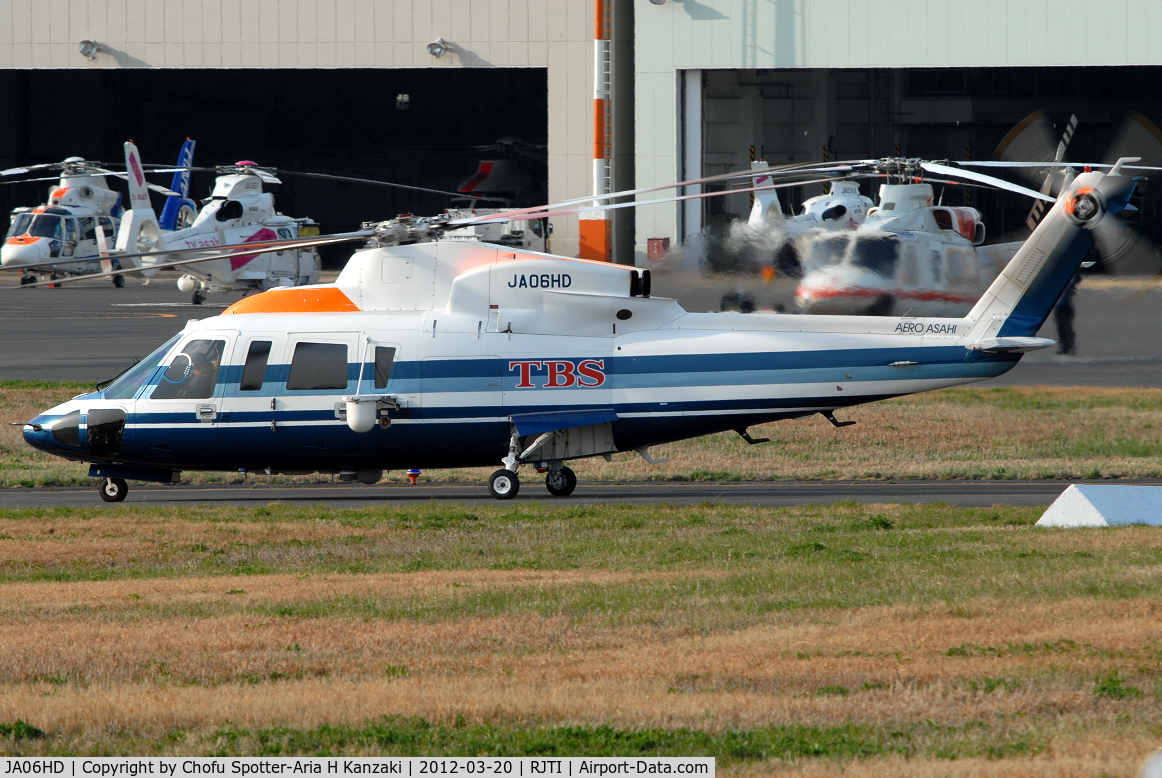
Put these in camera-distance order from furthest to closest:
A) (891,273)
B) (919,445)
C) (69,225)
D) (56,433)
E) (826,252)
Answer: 1. (69,225)
2. (891,273)
3. (826,252)
4. (919,445)
5. (56,433)

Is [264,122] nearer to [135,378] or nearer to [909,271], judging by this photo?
[909,271]

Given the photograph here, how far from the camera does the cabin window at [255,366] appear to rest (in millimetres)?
18234

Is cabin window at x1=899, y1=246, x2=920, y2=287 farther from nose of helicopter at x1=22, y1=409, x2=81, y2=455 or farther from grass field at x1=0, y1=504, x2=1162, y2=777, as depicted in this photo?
nose of helicopter at x1=22, y1=409, x2=81, y2=455

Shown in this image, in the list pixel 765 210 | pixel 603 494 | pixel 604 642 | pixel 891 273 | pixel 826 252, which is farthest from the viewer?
pixel 765 210

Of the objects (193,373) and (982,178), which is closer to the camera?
(982,178)

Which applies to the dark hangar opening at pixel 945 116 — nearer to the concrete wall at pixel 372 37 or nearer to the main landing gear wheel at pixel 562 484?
the concrete wall at pixel 372 37

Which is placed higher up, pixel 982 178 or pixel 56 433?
pixel 982 178

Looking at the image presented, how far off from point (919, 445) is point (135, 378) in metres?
13.7

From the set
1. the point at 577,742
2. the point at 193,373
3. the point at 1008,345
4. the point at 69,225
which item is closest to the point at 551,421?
the point at 193,373

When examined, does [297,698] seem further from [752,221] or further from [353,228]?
[353,228]

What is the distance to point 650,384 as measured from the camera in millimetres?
17984

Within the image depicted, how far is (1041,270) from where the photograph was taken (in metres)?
17.8

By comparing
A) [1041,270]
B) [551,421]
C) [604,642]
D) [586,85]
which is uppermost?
[586,85]

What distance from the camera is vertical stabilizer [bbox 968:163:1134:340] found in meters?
17.6
